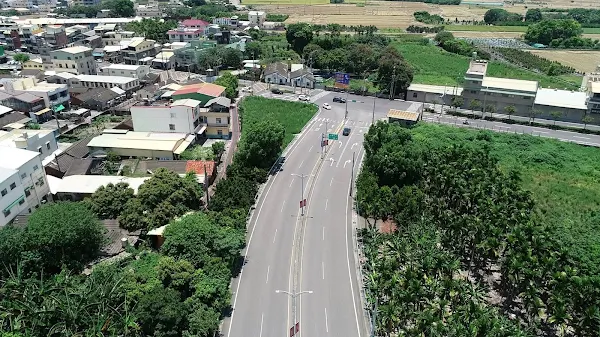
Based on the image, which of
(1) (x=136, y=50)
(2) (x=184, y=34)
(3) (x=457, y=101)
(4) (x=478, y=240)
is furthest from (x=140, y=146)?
(2) (x=184, y=34)

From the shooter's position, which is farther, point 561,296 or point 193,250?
point 193,250

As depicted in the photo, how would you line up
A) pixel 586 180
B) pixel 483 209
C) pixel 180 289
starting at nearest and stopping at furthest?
1. pixel 180 289
2. pixel 483 209
3. pixel 586 180

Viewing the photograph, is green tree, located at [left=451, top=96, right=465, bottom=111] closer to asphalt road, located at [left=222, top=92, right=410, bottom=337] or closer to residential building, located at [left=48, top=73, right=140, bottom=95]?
asphalt road, located at [left=222, top=92, right=410, bottom=337]

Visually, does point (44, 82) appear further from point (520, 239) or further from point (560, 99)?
point (560, 99)

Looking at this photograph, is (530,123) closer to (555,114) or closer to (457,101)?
(555,114)

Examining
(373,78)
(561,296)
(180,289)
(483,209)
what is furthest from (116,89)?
(561,296)

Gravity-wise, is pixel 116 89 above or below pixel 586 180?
above

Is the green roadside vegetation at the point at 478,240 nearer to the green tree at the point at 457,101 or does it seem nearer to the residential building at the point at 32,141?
the green tree at the point at 457,101

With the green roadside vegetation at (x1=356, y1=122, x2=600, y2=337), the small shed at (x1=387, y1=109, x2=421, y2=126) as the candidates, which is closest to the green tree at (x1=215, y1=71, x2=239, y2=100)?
the small shed at (x1=387, y1=109, x2=421, y2=126)
